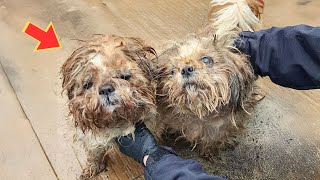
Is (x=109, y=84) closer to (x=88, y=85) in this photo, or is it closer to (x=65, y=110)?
(x=88, y=85)

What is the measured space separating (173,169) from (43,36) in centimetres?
170

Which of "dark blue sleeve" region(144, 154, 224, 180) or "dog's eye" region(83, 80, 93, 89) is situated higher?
"dog's eye" region(83, 80, 93, 89)

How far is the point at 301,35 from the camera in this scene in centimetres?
192

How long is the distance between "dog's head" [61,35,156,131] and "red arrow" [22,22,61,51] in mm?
1090

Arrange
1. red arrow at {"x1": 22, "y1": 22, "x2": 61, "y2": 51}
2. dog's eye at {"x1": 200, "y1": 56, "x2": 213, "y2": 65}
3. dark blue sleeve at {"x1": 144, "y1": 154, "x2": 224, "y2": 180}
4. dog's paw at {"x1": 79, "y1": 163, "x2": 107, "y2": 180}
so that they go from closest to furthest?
dark blue sleeve at {"x1": 144, "y1": 154, "x2": 224, "y2": 180} < dog's eye at {"x1": 200, "y1": 56, "x2": 213, "y2": 65} < dog's paw at {"x1": 79, "y1": 163, "x2": 107, "y2": 180} < red arrow at {"x1": 22, "y1": 22, "x2": 61, "y2": 51}

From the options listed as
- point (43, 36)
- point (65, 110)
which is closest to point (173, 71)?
point (65, 110)

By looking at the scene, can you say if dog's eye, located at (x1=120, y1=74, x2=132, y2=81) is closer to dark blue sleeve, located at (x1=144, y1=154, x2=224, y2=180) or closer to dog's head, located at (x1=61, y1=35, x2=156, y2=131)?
dog's head, located at (x1=61, y1=35, x2=156, y2=131)

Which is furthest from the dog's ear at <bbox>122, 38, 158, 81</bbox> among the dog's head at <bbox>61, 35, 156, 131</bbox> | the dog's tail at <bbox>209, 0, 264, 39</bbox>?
the dog's tail at <bbox>209, 0, 264, 39</bbox>

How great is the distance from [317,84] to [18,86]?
169 centimetres

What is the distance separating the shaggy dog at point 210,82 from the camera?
186 centimetres

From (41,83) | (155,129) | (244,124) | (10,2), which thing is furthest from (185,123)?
(10,2)

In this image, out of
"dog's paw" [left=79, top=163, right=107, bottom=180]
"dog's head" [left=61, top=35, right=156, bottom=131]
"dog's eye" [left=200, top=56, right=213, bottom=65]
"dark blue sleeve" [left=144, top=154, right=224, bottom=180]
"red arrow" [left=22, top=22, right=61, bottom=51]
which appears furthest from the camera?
"red arrow" [left=22, top=22, right=61, bottom=51]

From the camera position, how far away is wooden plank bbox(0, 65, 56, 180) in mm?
2285

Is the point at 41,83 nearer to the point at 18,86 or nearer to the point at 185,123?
the point at 18,86
